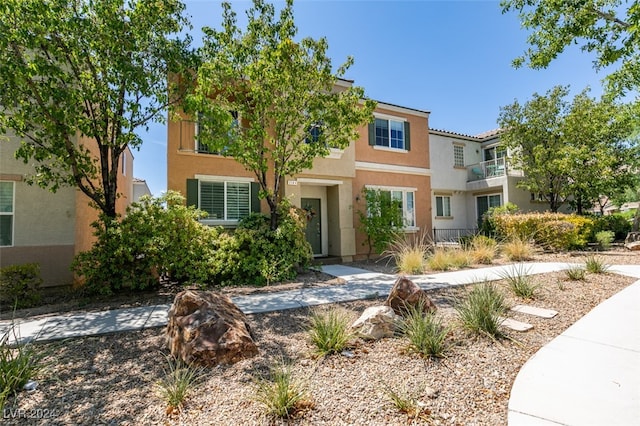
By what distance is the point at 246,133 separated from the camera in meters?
9.54

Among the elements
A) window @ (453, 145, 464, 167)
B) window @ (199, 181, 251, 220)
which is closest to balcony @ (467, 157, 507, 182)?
window @ (453, 145, 464, 167)

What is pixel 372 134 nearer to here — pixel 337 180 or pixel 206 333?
pixel 337 180

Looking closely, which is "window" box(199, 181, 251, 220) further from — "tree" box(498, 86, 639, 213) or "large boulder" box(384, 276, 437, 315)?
"tree" box(498, 86, 639, 213)

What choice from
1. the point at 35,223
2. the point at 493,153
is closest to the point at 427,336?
the point at 35,223

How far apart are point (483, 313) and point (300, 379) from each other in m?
2.85

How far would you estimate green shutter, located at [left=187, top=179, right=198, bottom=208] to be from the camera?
34.9ft

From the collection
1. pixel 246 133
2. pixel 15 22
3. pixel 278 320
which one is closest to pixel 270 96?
pixel 246 133

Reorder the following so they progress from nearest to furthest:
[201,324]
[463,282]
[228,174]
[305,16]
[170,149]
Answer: [201,324] < [463,282] < [305,16] < [170,149] < [228,174]

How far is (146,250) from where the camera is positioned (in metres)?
7.57

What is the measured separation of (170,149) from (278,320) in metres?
8.20

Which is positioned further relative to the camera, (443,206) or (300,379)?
(443,206)

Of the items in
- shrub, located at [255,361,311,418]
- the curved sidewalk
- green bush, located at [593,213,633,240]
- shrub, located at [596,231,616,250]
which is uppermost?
green bush, located at [593,213,633,240]

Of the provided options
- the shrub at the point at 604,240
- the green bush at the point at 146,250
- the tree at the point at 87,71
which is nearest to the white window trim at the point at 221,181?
the green bush at the point at 146,250

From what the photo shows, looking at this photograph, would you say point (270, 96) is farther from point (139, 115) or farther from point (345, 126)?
point (139, 115)
